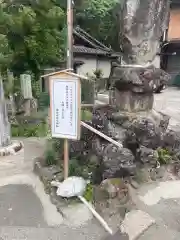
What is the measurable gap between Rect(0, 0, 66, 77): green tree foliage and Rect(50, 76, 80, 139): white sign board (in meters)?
4.13

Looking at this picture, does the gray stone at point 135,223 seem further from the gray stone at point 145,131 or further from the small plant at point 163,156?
the small plant at point 163,156

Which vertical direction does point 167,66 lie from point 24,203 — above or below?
above

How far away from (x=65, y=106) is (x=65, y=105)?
0.02 m

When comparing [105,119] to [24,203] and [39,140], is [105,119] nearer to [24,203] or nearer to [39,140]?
[24,203]

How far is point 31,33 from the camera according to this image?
34.2ft

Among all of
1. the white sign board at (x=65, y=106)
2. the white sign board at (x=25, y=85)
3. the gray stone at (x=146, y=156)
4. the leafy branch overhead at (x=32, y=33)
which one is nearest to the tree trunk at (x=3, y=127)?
the leafy branch overhead at (x=32, y=33)

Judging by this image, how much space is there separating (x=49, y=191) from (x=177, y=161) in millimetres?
2692

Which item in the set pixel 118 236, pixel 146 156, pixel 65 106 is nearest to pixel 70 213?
pixel 118 236

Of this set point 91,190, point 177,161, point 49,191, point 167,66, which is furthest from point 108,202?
point 167,66

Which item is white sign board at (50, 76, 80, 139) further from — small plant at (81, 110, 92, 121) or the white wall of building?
the white wall of building

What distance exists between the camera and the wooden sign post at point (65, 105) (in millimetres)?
4508

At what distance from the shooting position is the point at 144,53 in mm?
5586

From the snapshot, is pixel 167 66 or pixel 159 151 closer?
pixel 159 151

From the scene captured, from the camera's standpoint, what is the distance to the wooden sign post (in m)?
4.51
